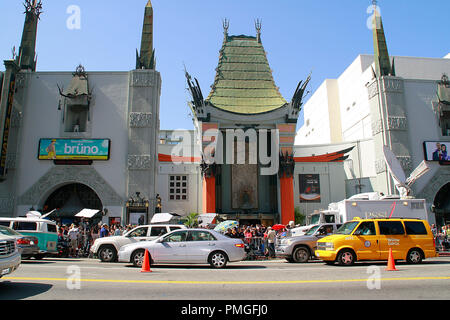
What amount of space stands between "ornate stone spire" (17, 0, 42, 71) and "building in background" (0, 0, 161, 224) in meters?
0.09

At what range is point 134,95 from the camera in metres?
26.5

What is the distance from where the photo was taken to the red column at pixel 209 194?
34.4m

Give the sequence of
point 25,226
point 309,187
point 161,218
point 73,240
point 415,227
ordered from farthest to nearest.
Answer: point 309,187 → point 161,218 → point 73,240 → point 25,226 → point 415,227

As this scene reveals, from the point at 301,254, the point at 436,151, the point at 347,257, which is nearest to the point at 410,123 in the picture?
the point at 436,151

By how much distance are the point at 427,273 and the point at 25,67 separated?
2914cm

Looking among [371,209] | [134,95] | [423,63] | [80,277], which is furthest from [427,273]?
[423,63]

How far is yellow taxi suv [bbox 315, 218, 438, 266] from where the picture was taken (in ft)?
41.8

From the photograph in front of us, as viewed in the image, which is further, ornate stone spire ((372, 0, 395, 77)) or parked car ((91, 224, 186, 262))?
ornate stone spire ((372, 0, 395, 77))

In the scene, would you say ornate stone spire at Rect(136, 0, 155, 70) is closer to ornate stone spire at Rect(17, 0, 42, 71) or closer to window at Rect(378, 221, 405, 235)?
ornate stone spire at Rect(17, 0, 42, 71)

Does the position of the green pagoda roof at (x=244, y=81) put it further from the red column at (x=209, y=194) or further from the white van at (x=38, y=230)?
the white van at (x=38, y=230)

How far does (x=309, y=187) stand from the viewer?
39.1 m

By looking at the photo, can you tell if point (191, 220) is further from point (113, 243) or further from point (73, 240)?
point (113, 243)

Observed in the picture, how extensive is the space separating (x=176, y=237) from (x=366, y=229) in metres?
6.97

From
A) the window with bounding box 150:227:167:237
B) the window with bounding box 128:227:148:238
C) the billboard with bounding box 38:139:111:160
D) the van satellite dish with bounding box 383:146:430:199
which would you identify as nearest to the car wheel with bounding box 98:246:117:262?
the window with bounding box 128:227:148:238
